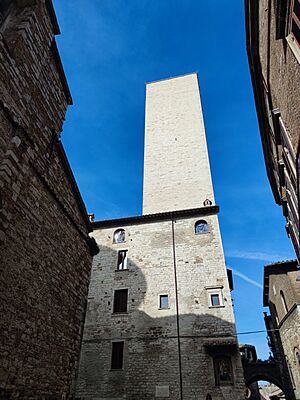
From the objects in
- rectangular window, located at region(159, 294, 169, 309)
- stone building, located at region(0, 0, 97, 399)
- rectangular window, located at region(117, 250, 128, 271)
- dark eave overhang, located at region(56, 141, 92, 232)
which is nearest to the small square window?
rectangular window, located at region(159, 294, 169, 309)

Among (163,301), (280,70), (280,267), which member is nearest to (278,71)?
(280,70)

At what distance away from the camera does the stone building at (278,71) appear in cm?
505

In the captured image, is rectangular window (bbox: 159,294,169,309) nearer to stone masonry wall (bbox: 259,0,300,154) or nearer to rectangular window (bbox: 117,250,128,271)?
rectangular window (bbox: 117,250,128,271)

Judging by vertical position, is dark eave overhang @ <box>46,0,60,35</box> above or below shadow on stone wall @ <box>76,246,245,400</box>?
above

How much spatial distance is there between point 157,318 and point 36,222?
10.6 metres

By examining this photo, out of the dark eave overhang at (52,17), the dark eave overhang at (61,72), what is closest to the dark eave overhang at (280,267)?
the dark eave overhang at (61,72)

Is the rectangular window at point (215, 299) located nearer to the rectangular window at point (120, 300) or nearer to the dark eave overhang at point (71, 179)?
the rectangular window at point (120, 300)

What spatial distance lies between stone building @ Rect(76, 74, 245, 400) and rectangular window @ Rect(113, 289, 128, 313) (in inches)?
2.1

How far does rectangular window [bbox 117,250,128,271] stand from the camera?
16562 millimetres

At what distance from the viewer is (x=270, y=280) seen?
19812 mm

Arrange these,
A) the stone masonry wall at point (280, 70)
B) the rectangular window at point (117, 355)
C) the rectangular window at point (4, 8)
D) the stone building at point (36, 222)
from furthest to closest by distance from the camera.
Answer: the rectangular window at point (117, 355)
the rectangular window at point (4, 8)
the stone masonry wall at point (280, 70)
the stone building at point (36, 222)

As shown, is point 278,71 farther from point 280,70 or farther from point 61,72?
point 61,72

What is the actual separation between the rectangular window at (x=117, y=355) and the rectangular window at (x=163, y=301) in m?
2.75

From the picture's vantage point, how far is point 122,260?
16.8 m
